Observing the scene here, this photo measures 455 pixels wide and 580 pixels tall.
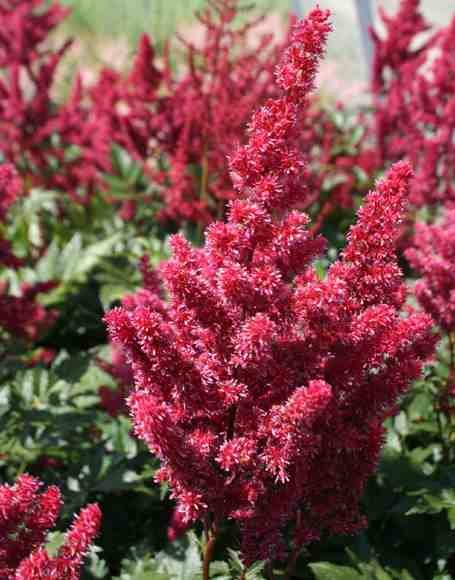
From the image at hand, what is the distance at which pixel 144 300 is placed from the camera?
2393 millimetres

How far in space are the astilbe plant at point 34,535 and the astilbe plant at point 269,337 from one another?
0.23 m

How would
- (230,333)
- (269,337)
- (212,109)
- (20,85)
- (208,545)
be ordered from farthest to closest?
(20,85), (212,109), (208,545), (230,333), (269,337)

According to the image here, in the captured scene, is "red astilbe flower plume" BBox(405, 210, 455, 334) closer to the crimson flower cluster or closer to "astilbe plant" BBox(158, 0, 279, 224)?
"astilbe plant" BBox(158, 0, 279, 224)

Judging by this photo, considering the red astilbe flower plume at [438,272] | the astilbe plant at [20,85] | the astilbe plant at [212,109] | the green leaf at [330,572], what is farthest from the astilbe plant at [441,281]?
the astilbe plant at [20,85]

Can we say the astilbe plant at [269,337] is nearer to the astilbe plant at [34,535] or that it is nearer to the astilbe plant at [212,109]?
the astilbe plant at [34,535]

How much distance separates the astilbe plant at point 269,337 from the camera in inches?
71.2

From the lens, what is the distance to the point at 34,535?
6.25 feet

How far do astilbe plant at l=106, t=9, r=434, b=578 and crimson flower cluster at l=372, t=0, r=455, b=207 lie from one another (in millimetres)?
2412

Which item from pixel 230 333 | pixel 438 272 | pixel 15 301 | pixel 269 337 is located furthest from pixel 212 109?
pixel 269 337

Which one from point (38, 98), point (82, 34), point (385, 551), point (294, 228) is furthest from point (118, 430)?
point (82, 34)

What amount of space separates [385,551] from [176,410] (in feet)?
3.64

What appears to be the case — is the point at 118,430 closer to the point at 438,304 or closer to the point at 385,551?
the point at 385,551

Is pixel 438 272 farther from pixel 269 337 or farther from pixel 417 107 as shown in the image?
pixel 417 107

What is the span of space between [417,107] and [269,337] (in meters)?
3.13
